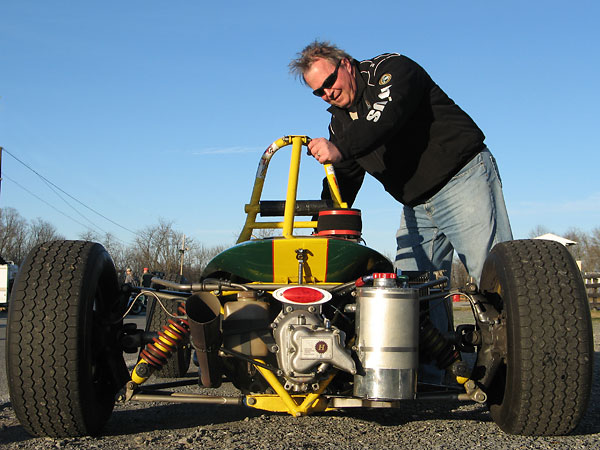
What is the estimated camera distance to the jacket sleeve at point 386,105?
3887 millimetres

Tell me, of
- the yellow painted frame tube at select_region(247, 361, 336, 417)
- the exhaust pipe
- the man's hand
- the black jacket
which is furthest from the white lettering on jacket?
the yellow painted frame tube at select_region(247, 361, 336, 417)

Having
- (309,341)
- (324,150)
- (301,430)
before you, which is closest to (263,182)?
(324,150)

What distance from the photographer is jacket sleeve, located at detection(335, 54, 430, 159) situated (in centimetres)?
389

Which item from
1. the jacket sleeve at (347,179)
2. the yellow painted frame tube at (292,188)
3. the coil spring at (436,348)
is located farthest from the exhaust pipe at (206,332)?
the jacket sleeve at (347,179)

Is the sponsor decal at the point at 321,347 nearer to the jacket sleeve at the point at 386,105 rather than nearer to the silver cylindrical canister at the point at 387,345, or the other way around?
the silver cylindrical canister at the point at 387,345

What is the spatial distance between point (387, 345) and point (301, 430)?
3.13 feet

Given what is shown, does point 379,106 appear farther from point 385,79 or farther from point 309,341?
point 309,341

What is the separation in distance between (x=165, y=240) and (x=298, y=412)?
63.6 m

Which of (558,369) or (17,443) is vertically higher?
(558,369)

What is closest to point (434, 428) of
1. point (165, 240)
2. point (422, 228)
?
point (422, 228)

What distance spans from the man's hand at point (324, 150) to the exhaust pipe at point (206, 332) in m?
1.15

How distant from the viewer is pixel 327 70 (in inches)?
170

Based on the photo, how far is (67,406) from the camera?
3.06 meters

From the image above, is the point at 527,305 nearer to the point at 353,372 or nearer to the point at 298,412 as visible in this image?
the point at 353,372
